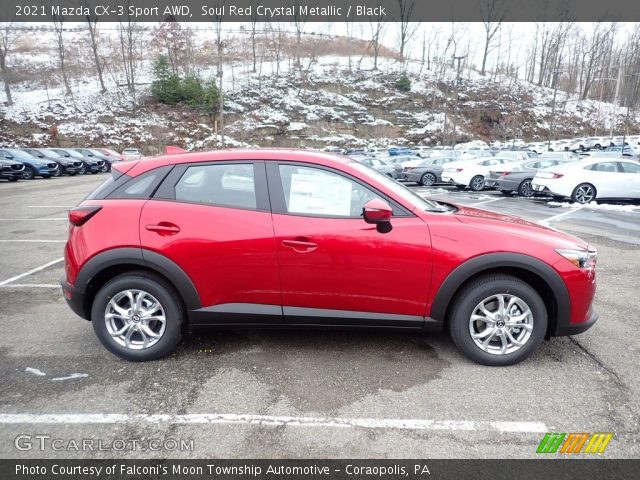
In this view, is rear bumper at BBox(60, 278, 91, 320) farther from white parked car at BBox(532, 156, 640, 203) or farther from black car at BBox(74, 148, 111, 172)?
black car at BBox(74, 148, 111, 172)

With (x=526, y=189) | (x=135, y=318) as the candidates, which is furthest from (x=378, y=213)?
(x=526, y=189)

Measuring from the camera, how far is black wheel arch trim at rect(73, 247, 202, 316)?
10.2ft

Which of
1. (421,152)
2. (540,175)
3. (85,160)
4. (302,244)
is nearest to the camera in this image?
(302,244)

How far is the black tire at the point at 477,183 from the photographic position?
16.3 meters

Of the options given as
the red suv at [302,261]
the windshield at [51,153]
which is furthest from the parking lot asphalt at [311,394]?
the windshield at [51,153]

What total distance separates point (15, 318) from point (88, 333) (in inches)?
40.7

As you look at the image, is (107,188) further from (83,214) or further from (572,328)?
(572,328)

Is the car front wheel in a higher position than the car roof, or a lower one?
lower

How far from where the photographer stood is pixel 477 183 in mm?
16359

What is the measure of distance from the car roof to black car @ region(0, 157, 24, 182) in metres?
20.8

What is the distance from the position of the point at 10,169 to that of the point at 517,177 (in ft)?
74.3

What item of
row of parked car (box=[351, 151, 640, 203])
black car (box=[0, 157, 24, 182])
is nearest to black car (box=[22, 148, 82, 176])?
black car (box=[0, 157, 24, 182])

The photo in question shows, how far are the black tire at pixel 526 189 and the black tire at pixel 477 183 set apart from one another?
2032mm

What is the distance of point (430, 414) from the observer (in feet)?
8.70
